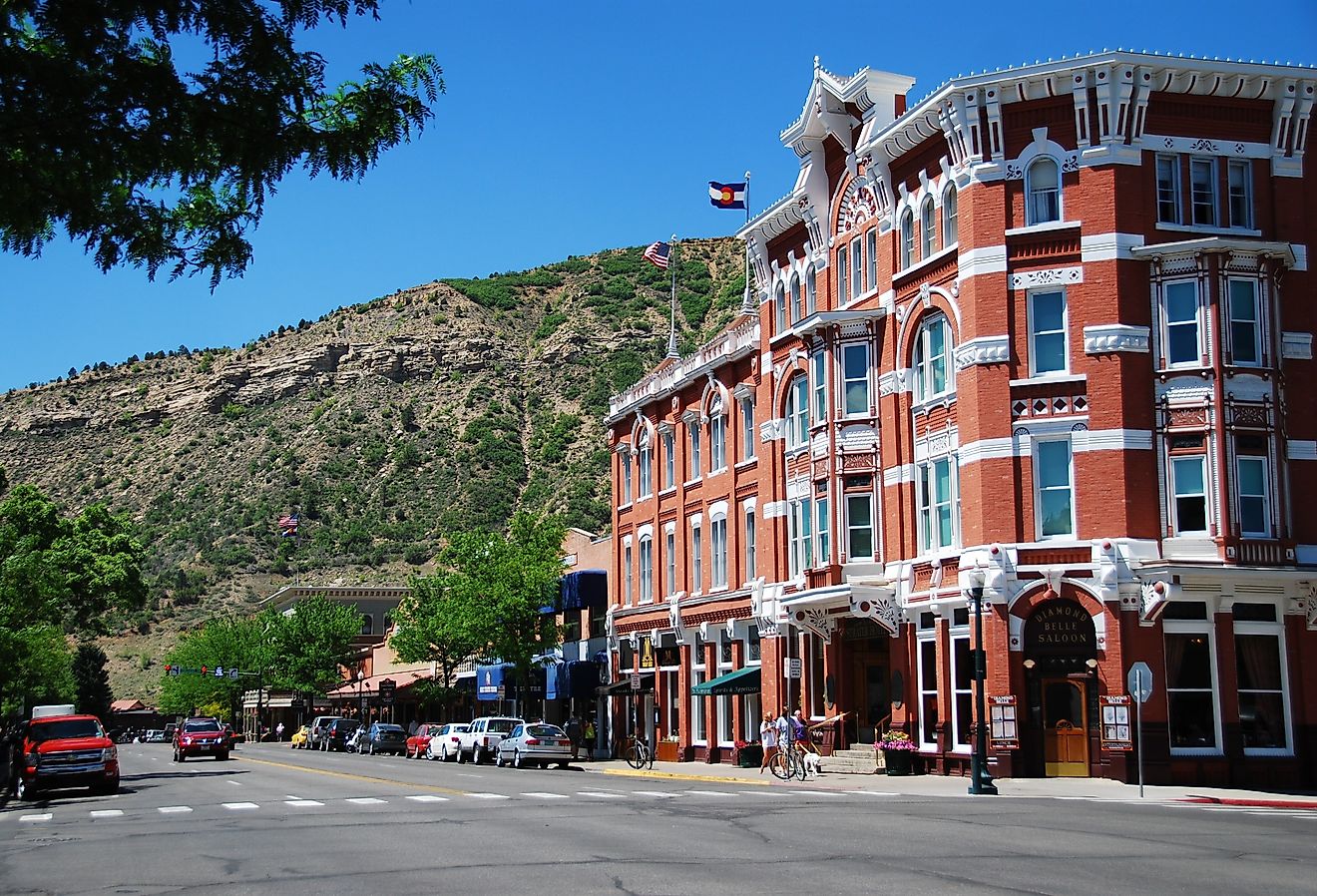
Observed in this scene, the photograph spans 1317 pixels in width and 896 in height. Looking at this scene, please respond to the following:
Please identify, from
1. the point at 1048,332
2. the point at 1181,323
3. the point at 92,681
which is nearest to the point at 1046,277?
the point at 1048,332

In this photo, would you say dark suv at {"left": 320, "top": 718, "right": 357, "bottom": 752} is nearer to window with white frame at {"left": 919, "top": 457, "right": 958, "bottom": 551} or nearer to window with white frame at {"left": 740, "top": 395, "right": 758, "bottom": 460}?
window with white frame at {"left": 740, "top": 395, "right": 758, "bottom": 460}

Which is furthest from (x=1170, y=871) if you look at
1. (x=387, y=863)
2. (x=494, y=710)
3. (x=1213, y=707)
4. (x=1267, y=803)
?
(x=494, y=710)

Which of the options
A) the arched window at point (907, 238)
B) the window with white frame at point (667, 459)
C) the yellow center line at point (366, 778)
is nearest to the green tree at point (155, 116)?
the yellow center line at point (366, 778)

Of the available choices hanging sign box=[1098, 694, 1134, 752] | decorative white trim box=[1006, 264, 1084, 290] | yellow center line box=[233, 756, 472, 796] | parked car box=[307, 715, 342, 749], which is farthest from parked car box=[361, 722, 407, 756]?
decorative white trim box=[1006, 264, 1084, 290]

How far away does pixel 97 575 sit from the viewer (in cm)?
6262

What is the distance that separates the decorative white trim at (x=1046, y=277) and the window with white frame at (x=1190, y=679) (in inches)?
321

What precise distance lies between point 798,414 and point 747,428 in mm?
4900

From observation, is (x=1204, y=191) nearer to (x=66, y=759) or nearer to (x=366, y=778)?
(x=366, y=778)

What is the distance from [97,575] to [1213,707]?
48.3 meters

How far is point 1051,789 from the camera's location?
99.4ft

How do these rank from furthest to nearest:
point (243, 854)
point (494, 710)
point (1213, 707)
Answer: point (494, 710) < point (1213, 707) < point (243, 854)

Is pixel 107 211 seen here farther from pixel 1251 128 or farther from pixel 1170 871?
pixel 1251 128

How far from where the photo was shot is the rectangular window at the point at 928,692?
36.3 m

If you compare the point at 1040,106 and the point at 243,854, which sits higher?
the point at 1040,106
